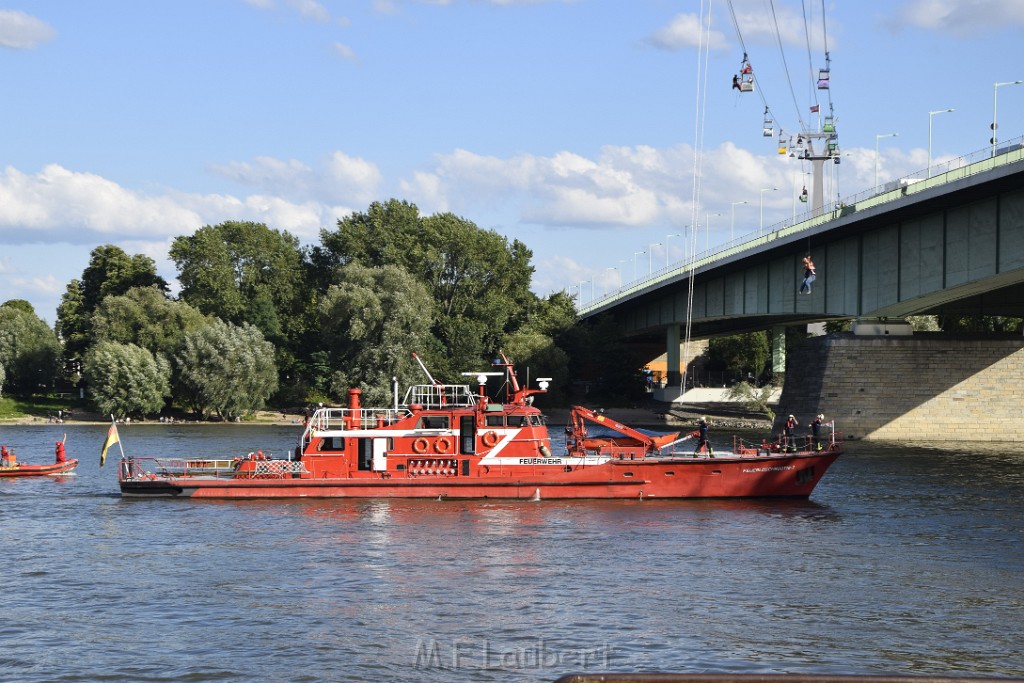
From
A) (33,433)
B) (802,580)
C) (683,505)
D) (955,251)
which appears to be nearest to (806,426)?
(955,251)

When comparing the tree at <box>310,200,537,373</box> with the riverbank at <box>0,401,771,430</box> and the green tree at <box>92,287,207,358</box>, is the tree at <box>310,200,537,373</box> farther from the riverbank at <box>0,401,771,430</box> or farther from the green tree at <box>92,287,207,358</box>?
the green tree at <box>92,287,207,358</box>

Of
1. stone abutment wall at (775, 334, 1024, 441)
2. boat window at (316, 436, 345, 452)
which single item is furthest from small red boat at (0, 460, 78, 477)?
stone abutment wall at (775, 334, 1024, 441)

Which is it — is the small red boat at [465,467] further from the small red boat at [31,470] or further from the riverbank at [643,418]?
the riverbank at [643,418]

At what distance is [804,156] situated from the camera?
11406 cm

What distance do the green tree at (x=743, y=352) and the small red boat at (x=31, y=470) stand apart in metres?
87.0

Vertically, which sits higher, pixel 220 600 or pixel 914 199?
pixel 914 199

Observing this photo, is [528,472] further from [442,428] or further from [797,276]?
[797,276]

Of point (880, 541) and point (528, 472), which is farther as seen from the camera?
point (528, 472)

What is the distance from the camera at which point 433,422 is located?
39.9 metres

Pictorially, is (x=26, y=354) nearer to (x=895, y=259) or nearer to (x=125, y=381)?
(x=125, y=381)

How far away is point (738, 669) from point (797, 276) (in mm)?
55866

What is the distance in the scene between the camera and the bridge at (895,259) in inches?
2163

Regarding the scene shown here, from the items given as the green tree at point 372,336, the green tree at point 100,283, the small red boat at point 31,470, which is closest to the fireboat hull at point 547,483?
the small red boat at point 31,470

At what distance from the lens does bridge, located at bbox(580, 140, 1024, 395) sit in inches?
2163
